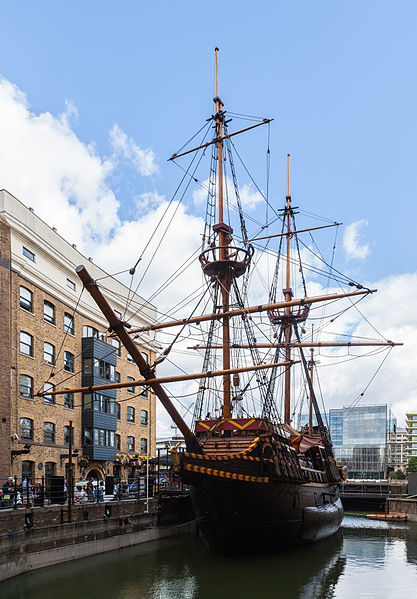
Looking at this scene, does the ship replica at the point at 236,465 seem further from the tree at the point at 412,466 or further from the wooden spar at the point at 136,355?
the tree at the point at 412,466

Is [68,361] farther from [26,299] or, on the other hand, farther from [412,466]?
[412,466]

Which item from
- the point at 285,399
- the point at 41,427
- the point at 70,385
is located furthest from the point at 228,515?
the point at 285,399

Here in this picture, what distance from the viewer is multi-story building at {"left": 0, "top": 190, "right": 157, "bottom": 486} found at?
3102cm

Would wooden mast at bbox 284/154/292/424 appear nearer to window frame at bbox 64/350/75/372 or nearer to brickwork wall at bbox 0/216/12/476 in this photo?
window frame at bbox 64/350/75/372

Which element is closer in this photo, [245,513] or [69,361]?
[245,513]

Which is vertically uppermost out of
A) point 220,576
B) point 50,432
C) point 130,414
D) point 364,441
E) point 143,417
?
point 130,414

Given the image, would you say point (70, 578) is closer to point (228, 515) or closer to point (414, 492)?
point (228, 515)

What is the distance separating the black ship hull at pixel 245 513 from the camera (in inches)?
939

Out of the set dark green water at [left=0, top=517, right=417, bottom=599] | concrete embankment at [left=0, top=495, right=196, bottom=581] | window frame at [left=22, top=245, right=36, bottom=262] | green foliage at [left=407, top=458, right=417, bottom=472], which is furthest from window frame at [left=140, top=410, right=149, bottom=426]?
green foliage at [left=407, top=458, right=417, bottom=472]

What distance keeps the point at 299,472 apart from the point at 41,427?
581 inches

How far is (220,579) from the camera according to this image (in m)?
20.3

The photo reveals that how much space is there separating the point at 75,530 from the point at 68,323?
58.6 feet

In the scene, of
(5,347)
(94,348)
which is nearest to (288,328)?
(94,348)

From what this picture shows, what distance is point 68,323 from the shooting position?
38594 mm
